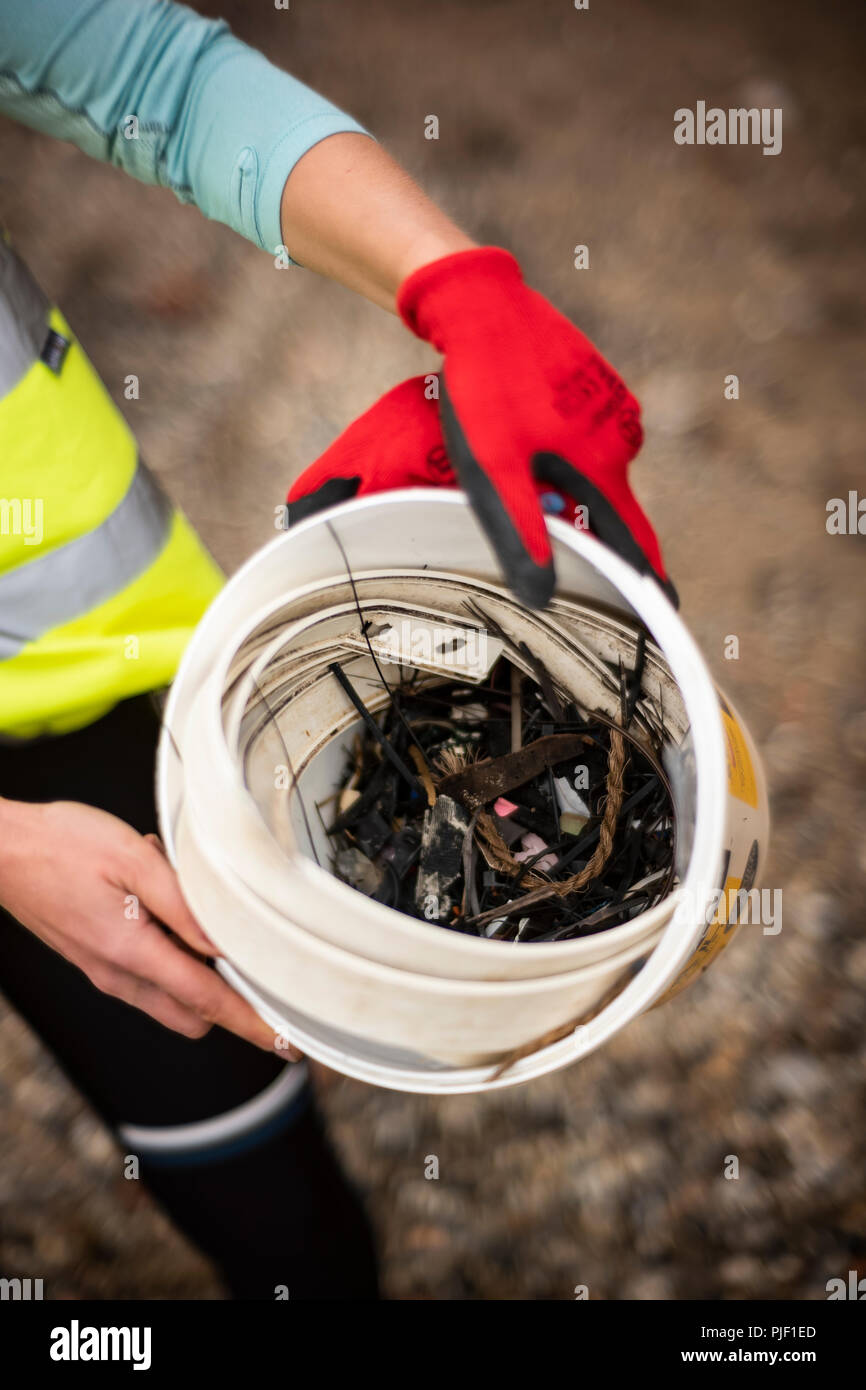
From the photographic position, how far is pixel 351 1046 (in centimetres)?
67

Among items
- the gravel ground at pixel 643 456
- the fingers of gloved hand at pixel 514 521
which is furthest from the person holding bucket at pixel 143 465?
the gravel ground at pixel 643 456

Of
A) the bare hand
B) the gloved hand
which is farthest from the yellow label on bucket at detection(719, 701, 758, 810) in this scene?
the bare hand

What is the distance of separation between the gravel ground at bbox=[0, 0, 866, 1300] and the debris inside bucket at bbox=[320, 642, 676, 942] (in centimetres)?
55

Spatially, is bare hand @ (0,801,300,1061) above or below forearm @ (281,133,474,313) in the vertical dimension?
below

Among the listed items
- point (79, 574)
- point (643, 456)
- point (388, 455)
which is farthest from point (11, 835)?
point (643, 456)

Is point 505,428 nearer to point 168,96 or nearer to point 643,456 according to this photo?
point 168,96

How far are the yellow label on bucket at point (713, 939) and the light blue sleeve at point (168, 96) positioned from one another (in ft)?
2.06

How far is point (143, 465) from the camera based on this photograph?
88 cm

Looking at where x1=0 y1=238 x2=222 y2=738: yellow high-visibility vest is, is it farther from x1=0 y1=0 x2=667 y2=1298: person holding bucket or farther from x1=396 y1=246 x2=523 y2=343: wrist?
x1=396 y1=246 x2=523 y2=343: wrist

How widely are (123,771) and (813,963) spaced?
928mm

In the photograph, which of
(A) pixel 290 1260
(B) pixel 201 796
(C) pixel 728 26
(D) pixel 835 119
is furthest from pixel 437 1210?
(C) pixel 728 26

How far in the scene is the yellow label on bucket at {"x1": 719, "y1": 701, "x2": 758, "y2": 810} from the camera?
2.19ft

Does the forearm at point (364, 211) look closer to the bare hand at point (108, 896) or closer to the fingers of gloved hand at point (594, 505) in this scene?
the fingers of gloved hand at point (594, 505)

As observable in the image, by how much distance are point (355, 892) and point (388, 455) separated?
373 millimetres
